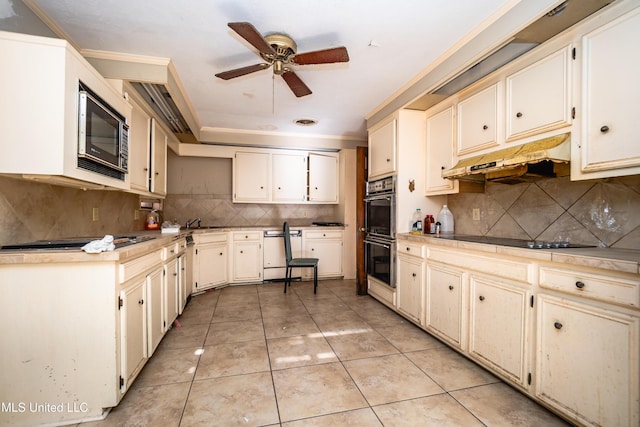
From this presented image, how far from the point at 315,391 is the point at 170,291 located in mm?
1591

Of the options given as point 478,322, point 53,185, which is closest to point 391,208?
point 478,322

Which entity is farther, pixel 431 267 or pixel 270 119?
pixel 270 119

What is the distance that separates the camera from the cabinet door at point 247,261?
421 cm

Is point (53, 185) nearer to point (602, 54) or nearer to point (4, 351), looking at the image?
point (4, 351)

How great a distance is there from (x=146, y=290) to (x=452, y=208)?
9.45ft

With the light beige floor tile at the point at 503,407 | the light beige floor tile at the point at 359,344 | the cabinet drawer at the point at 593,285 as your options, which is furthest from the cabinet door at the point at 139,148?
the cabinet drawer at the point at 593,285

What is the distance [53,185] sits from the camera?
195 cm

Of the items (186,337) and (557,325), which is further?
(186,337)


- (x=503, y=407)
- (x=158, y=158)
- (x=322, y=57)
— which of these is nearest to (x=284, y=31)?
(x=322, y=57)

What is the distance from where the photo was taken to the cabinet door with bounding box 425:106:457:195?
262cm

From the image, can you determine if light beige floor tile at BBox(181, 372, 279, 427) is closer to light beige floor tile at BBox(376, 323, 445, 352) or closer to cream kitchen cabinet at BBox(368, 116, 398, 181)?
light beige floor tile at BBox(376, 323, 445, 352)

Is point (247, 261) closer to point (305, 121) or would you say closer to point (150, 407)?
point (305, 121)

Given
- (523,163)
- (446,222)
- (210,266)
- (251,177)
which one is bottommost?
(210,266)

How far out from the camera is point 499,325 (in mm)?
1813
